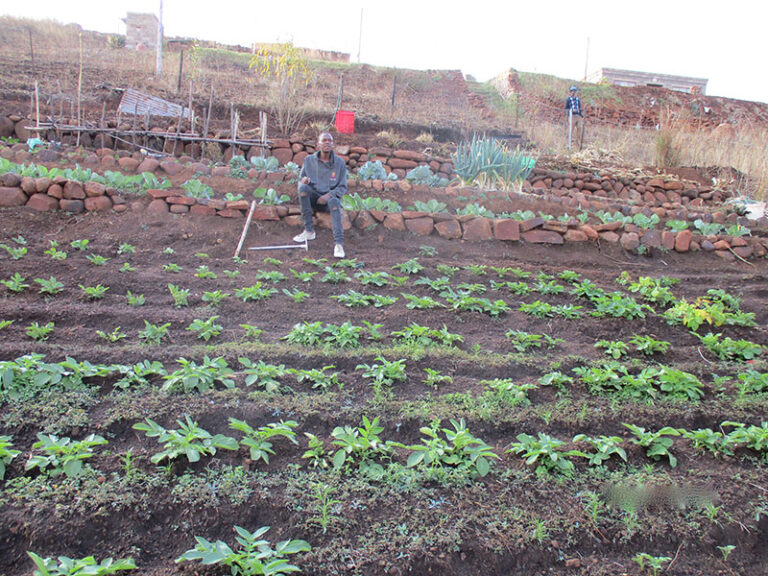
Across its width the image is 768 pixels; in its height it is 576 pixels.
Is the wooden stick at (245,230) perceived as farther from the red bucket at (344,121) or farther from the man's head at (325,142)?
the red bucket at (344,121)

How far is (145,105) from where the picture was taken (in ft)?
35.6

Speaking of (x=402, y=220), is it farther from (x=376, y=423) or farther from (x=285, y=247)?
(x=376, y=423)

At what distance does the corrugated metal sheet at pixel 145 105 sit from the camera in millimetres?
10719

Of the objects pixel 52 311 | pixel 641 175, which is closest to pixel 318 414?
pixel 52 311

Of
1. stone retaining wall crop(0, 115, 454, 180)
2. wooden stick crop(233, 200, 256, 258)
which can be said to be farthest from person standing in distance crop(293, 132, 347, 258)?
stone retaining wall crop(0, 115, 454, 180)

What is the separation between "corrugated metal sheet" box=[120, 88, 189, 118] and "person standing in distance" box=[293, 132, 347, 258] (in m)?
6.47

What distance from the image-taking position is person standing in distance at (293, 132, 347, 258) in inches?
218

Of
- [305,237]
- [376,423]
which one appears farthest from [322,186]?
[376,423]

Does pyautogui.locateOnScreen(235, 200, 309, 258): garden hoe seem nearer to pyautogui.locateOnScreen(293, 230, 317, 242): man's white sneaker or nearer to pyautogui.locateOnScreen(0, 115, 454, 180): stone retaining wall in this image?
pyautogui.locateOnScreen(293, 230, 317, 242): man's white sneaker

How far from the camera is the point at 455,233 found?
6.12m

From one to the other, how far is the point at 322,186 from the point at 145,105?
7.22m

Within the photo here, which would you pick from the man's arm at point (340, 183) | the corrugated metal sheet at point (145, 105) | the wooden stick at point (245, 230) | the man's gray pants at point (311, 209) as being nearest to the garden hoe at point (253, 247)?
the wooden stick at point (245, 230)

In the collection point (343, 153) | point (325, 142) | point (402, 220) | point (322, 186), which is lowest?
point (402, 220)

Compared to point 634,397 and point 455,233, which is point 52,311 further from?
point 455,233
